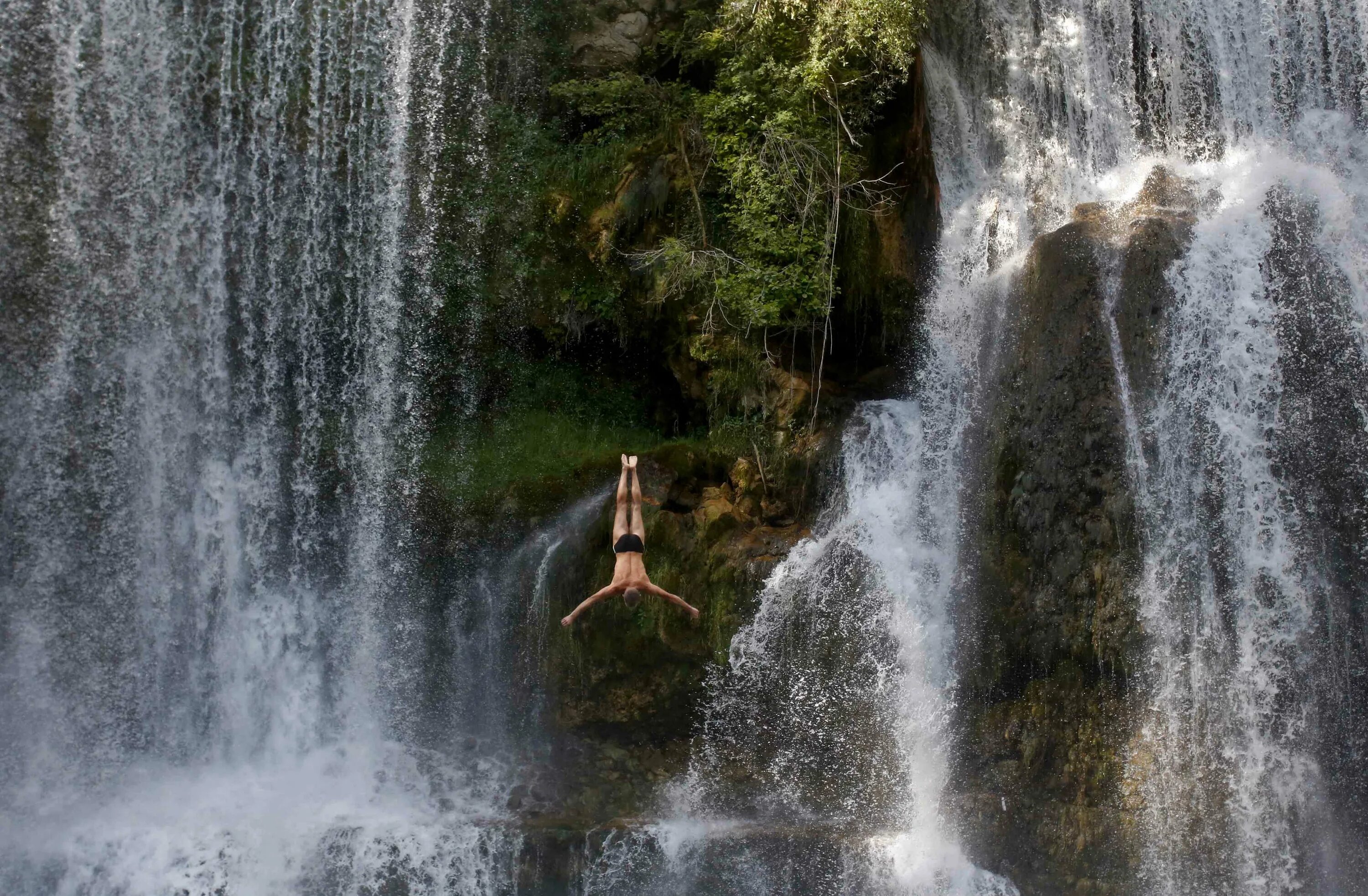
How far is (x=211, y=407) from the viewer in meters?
10.5

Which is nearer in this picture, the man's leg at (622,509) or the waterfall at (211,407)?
the man's leg at (622,509)

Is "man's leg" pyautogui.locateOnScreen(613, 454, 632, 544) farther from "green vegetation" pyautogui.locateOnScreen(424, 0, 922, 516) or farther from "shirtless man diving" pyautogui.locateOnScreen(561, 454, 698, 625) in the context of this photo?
"green vegetation" pyautogui.locateOnScreen(424, 0, 922, 516)

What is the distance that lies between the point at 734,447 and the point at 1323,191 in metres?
4.93

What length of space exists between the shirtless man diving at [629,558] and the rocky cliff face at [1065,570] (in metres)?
2.35

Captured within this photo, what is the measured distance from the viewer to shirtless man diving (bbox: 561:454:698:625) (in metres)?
8.17

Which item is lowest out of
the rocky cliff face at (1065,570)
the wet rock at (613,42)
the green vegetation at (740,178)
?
the rocky cliff face at (1065,570)

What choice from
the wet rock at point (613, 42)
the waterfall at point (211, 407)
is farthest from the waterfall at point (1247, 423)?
the waterfall at point (211, 407)

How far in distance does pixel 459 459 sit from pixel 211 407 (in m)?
2.29

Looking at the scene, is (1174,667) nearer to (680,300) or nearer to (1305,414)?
(1305,414)

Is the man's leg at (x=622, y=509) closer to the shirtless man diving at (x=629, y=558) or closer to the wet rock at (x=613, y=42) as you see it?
the shirtless man diving at (x=629, y=558)

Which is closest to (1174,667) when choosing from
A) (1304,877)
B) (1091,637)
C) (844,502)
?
(1091,637)

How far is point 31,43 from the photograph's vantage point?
10.4 m

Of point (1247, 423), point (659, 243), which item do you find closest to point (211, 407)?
point (659, 243)

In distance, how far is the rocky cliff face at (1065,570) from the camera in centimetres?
779
